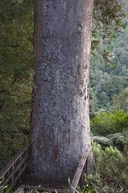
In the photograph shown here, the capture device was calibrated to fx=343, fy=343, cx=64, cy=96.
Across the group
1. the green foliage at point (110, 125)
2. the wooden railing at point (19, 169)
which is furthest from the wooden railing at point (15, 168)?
the green foliage at point (110, 125)

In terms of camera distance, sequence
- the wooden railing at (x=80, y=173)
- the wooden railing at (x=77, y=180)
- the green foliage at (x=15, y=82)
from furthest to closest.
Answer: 1. the green foliage at (x=15, y=82)
2. the wooden railing at (x=80, y=173)
3. the wooden railing at (x=77, y=180)

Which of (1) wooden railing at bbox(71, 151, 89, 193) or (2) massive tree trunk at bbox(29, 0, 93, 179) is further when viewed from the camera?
(2) massive tree trunk at bbox(29, 0, 93, 179)

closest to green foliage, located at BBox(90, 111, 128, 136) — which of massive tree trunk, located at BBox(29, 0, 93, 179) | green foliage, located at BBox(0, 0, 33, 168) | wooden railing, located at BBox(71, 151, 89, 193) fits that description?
green foliage, located at BBox(0, 0, 33, 168)

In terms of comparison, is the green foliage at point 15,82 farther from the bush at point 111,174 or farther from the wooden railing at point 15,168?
the bush at point 111,174

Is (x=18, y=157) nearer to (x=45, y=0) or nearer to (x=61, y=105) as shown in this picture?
(x=61, y=105)

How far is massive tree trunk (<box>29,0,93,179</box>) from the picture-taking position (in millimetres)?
5387

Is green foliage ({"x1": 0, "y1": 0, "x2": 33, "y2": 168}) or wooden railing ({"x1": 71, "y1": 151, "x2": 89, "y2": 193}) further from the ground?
green foliage ({"x1": 0, "y1": 0, "x2": 33, "y2": 168})

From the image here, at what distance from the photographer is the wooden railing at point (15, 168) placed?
4.64 m

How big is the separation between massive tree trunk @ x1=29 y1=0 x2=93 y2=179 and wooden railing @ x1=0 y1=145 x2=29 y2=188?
21cm

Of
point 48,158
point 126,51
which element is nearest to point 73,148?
point 48,158

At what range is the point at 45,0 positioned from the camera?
5410mm

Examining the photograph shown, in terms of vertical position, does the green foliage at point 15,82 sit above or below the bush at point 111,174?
above

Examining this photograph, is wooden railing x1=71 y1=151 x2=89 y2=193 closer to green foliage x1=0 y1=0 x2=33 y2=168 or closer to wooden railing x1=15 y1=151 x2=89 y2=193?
wooden railing x1=15 y1=151 x2=89 y2=193

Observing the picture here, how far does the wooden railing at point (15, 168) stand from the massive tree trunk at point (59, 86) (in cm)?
21
